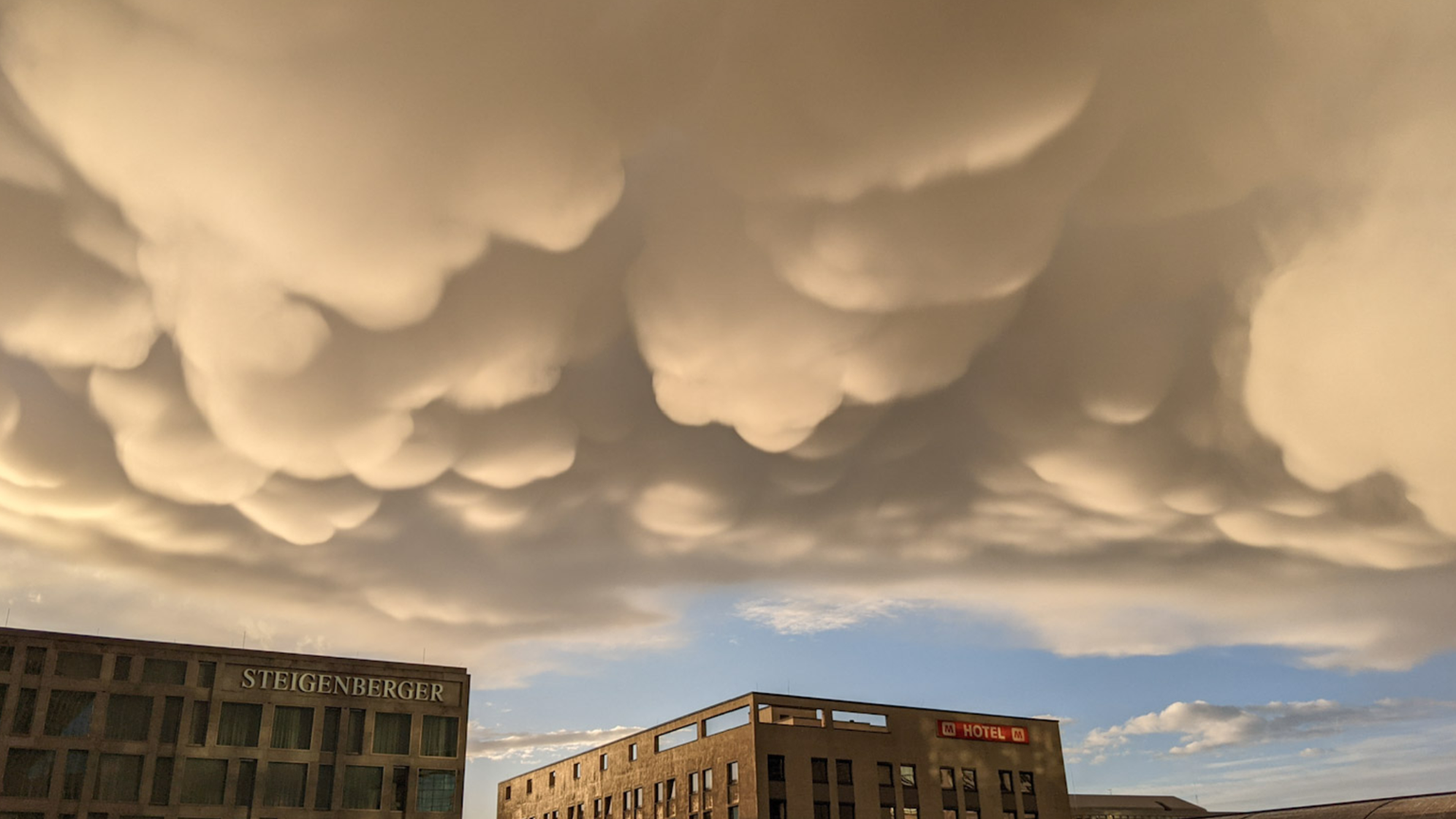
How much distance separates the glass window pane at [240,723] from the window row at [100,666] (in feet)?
8.09

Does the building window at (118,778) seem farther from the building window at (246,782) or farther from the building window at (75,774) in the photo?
the building window at (246,782)

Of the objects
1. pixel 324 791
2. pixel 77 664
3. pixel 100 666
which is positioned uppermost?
pixel 77 664

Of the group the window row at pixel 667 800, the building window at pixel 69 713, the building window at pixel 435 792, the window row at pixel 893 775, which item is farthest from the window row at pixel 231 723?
the window row at pixel 893 775

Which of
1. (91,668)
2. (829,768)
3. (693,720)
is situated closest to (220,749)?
(91,668)

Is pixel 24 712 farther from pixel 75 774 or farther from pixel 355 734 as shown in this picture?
pixel 355 734

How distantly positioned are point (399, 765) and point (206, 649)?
54.3 ft

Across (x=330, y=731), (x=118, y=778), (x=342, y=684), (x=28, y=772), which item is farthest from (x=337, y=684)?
(x=28, y=772)

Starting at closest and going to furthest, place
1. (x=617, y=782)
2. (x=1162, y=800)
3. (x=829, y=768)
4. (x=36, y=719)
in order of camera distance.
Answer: (x=36, y=719) < (x=829, y=768) < (x=617, y=782) < (x=1162, y=800)

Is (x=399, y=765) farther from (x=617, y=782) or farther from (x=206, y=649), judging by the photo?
(x=617, y=782)

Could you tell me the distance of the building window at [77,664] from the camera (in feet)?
230

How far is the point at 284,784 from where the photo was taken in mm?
73188

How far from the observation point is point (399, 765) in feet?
251

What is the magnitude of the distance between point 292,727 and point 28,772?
16.2m

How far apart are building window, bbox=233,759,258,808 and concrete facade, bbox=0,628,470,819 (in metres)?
0.09
